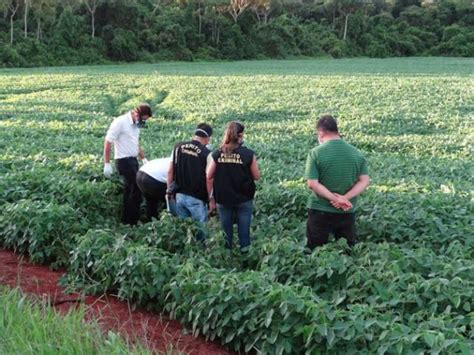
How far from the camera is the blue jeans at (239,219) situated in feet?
22.7

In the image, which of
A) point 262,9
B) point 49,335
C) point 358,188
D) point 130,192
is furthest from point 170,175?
point 262,9

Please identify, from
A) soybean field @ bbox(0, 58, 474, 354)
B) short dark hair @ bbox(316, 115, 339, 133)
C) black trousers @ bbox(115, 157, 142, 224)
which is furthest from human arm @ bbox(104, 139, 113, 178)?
short dark hair @ bbox(316, 115, 339, 133)

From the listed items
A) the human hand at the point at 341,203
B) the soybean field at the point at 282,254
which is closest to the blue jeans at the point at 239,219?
the soybean field at the point at 282,254

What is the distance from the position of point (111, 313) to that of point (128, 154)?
345 cm

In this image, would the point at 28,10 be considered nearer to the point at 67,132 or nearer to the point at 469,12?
the point at 67,132

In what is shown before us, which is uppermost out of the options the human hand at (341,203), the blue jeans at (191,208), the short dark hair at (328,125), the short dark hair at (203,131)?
the short dark hair at (328,125)

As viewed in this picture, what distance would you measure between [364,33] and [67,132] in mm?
81360

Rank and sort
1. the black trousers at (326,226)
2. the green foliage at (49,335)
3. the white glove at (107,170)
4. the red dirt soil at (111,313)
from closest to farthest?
the green foliage at (49,335)
the red dirt soil at (111,313)
the black trousers at (326,226)
the white glove at (107,170)

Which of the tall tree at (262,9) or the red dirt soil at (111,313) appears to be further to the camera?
the tall tree at (262,9)

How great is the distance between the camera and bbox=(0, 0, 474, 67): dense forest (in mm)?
64875

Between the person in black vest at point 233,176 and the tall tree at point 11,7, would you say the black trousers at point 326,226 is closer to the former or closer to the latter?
the person in black vest at point 233,176

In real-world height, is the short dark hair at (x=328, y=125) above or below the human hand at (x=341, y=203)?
above

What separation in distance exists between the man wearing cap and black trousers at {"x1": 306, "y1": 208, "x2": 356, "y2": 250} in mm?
1385

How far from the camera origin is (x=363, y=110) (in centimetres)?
2336
